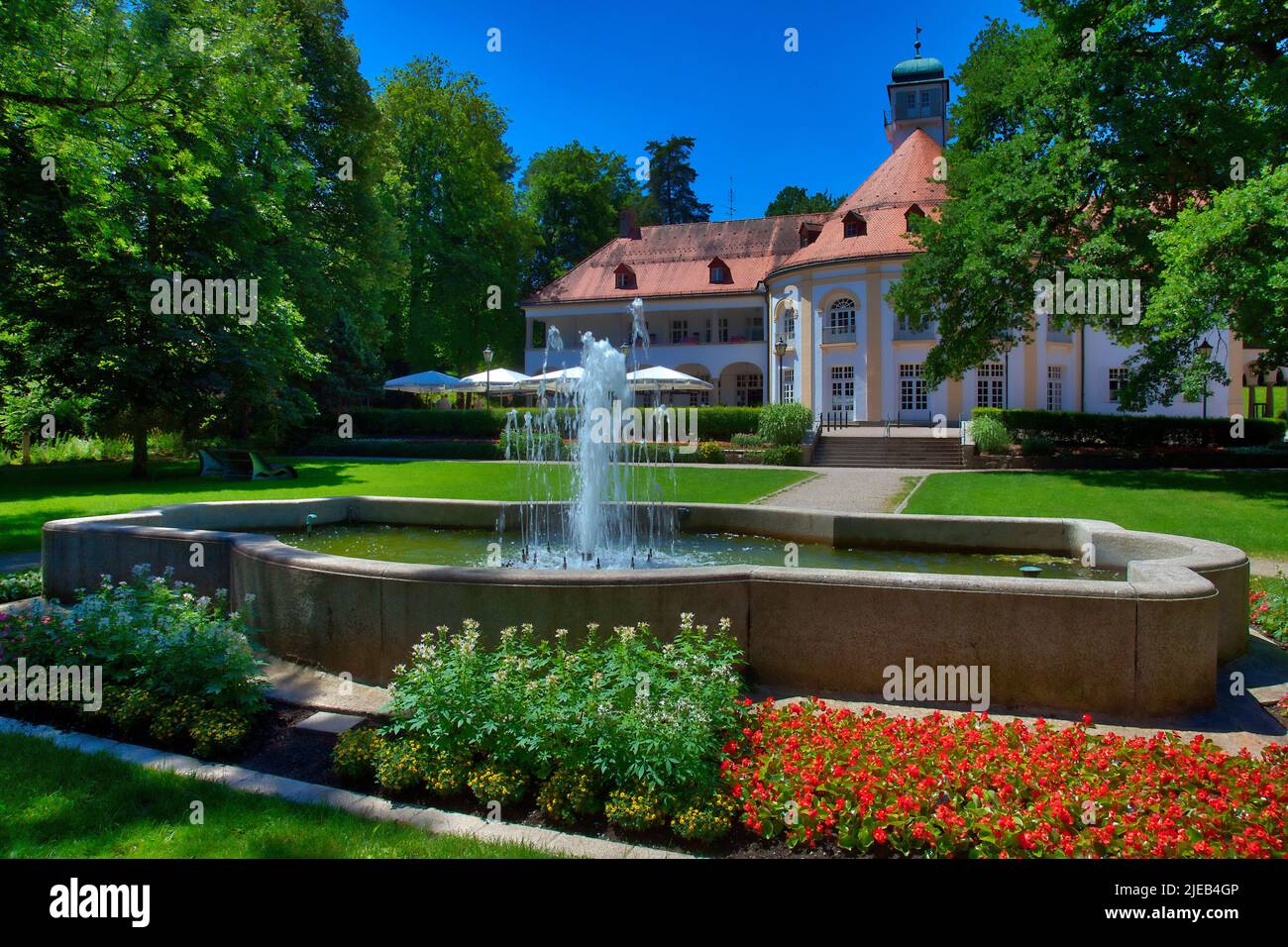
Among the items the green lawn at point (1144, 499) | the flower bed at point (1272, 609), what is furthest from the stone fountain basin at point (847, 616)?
the green lawn at point (1144, 499)

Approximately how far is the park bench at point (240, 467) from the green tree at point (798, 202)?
52176 millimetres

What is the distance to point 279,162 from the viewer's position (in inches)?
936

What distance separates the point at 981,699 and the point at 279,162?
24.7 meters

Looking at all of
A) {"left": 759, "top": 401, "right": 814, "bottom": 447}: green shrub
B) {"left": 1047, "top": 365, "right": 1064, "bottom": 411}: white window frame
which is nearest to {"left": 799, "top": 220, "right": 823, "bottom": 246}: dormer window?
{"left": 1047, "top": 365, "right": 1064, "bottom": 411}: white window frame

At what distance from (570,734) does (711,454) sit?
26.1 meters

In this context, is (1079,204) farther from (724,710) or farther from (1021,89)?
(724,710)

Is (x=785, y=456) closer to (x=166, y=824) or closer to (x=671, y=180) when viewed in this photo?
(x=166, y=824)

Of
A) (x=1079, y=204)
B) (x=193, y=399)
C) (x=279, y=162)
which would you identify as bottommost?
(x=193, y=399)

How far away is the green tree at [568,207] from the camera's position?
56.6 m

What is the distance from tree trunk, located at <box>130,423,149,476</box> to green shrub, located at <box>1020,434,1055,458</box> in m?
27.1

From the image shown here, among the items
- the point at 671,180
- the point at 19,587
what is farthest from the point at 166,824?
the point at 671,180

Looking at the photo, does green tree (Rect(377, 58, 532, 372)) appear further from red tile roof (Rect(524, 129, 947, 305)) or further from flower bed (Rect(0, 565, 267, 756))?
flower bed (Rect(0, 565, 267, 756))

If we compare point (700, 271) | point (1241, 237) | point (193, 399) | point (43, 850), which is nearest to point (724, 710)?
point (43, 850)

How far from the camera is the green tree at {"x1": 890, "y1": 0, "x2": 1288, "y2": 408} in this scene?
777 inches
